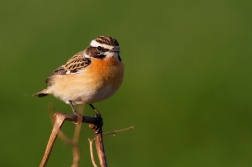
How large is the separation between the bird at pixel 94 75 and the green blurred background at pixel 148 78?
2.48m

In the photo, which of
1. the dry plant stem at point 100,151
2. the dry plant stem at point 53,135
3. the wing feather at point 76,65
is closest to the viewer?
the dry plant stem at point 53,135

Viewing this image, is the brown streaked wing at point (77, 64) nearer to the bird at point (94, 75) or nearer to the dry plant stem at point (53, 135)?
the bird at point (94, 75)

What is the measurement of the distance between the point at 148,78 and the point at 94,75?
5.76 metres

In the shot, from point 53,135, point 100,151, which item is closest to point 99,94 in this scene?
point 100,151

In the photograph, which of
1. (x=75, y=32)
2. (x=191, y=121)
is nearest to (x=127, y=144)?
(x=191, y=121)

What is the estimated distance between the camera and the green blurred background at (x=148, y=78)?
9.86 meters

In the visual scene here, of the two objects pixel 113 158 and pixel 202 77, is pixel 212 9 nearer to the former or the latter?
pixel 202 77

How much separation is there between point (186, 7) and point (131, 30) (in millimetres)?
1767

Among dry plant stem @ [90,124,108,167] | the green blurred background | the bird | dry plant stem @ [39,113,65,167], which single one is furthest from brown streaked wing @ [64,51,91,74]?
dry plant stem @ [39,113,65,167]

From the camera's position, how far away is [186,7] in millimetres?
15344

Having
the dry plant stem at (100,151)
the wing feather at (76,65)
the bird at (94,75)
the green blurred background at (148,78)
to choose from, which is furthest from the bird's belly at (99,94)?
the green blurred background at (148,78)

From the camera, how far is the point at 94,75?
6.60 metres

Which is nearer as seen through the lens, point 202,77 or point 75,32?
point 202,77

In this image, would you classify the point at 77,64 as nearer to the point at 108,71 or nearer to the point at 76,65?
the point at 76,65
